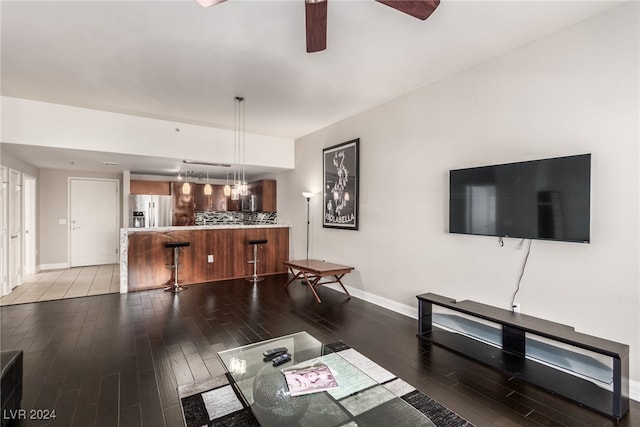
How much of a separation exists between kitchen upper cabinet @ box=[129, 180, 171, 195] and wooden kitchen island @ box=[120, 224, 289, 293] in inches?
Result: 92.7

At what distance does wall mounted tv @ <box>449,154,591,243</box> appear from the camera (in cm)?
235

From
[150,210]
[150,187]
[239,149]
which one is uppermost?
[239,149]

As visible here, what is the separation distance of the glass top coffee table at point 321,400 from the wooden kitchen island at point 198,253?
12.6 feet

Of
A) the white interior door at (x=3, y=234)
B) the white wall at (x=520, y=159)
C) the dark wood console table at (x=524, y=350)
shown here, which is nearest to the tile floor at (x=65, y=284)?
the white interior door at (x=3, y=234)

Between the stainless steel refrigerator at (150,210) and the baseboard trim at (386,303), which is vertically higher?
the stainless steel refrigerator at (150,210)

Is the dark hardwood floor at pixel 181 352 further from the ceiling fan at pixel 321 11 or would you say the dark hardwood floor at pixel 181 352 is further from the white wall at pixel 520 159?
the ceiling fan at pixel 321 11

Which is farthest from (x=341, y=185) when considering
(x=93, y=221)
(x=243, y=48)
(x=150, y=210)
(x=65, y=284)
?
(x=93, y=221)

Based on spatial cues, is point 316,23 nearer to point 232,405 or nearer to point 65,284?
point 232,405

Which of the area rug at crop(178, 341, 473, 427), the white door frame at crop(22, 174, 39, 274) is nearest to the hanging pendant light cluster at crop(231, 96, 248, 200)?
the area rug at crop(178, 341, 473, 427)

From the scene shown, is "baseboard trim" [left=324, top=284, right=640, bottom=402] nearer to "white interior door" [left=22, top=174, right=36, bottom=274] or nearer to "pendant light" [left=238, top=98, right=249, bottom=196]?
"pendant light" [left=238, top=98, right=249, bottom=196]

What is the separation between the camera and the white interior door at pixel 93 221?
716 cm

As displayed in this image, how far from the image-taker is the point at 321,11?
1.88 m

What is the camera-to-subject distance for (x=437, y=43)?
109 inches

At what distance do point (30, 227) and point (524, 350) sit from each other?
338 inches
